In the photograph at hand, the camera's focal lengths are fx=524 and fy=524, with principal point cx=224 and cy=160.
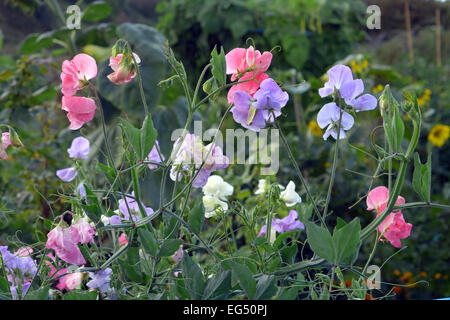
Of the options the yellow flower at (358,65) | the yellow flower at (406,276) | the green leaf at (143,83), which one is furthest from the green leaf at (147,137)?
the yellow flower at (358,65)

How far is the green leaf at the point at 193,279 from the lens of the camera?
377 millimetres

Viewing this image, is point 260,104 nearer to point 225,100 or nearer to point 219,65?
point 219,65

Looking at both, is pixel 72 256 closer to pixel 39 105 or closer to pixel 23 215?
pixel 23 215

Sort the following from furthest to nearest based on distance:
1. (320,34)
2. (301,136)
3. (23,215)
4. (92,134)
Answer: (320,34)
(301,136)
(92,134)
(23,215)

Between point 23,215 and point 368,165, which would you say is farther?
point 368,165

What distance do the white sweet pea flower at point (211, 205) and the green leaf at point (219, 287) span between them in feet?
0.52

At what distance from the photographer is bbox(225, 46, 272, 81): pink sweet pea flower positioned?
45 centimetres

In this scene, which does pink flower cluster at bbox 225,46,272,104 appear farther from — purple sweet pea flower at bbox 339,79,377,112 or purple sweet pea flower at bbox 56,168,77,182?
purple sweet pea flower at bbox 56,168,77,182

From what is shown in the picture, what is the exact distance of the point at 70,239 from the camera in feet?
1.37

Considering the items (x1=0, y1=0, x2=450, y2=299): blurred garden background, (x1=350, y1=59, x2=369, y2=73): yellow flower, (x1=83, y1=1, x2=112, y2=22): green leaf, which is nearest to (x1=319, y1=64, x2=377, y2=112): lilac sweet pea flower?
(x1=0, y1=0, x2=450, y2=299): blurred garden background

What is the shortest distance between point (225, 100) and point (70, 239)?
1.65 meters
